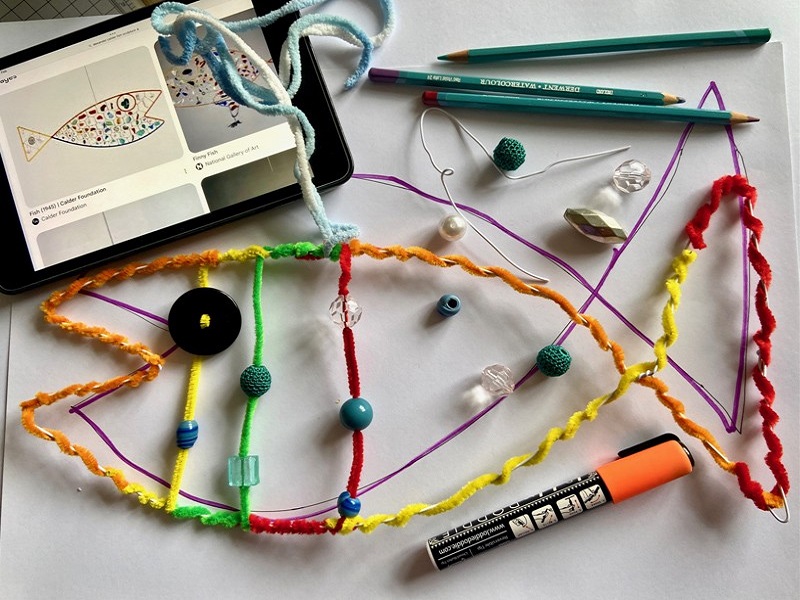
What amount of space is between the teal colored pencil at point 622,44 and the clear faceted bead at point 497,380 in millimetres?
348

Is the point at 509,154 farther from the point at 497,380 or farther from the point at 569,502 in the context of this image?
the point at 569,502

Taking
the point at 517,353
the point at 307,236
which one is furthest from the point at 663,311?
the point at 307,236

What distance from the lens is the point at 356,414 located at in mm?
608

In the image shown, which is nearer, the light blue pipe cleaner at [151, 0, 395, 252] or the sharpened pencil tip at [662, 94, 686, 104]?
the light blue pipe cleaner at [151, 0, 395, 252]

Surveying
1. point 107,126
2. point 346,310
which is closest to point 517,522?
point 346,310

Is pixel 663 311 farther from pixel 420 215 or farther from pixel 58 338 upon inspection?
pixel 58 338

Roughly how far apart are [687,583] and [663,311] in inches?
11.1

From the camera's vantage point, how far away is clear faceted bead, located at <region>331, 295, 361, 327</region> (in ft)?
1.99

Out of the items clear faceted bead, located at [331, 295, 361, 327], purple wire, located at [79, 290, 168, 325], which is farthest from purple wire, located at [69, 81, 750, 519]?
A: clear faceted bead, located at [331, 295, 361, 327]

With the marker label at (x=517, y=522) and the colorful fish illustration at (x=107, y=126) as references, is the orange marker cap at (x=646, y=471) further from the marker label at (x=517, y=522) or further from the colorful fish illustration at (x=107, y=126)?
the colorful fish illustration at (x=107, y=126)

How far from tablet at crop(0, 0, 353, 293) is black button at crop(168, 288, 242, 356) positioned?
0.07 m

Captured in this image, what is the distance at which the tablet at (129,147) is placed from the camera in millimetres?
639

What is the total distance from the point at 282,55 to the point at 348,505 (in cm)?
47

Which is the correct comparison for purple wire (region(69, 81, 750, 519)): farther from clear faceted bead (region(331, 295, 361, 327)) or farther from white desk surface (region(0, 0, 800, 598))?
clear faceted bead (region(331, 295, 361, 327))
